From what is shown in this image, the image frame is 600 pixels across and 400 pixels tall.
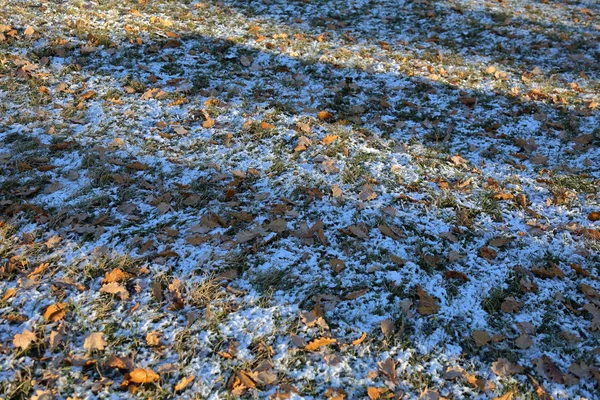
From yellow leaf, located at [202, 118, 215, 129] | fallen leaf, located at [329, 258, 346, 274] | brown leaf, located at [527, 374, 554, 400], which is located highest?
yellow leaf, located at [202, 118, 215, 129]

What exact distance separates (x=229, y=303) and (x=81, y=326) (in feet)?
2.78

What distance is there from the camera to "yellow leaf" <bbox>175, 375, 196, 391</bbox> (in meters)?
2.38

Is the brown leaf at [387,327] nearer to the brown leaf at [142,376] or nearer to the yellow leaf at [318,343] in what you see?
the yellow leaf at [318,343]

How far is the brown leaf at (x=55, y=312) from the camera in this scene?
2.63 m

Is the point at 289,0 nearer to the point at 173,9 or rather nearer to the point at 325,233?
the point at 173,9

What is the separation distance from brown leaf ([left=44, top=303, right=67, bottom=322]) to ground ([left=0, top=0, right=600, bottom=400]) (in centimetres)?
1

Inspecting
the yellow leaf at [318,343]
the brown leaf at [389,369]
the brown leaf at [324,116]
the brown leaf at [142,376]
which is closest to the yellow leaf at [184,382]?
the brown leaf at [142,376]

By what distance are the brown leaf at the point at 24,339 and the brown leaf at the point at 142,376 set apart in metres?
0.60

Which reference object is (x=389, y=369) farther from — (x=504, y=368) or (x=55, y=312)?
(x=55, y=312)

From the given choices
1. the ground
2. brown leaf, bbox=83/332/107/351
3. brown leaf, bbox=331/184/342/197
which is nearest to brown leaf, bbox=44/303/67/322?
the ground

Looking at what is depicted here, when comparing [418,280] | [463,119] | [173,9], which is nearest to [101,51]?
[173,9]

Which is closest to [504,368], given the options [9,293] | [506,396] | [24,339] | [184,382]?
[506,396]

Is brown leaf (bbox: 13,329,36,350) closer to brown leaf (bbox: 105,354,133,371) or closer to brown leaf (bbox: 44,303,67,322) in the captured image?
brown leaf (bbox: 44,303,67,322)

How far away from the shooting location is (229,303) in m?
2.85
